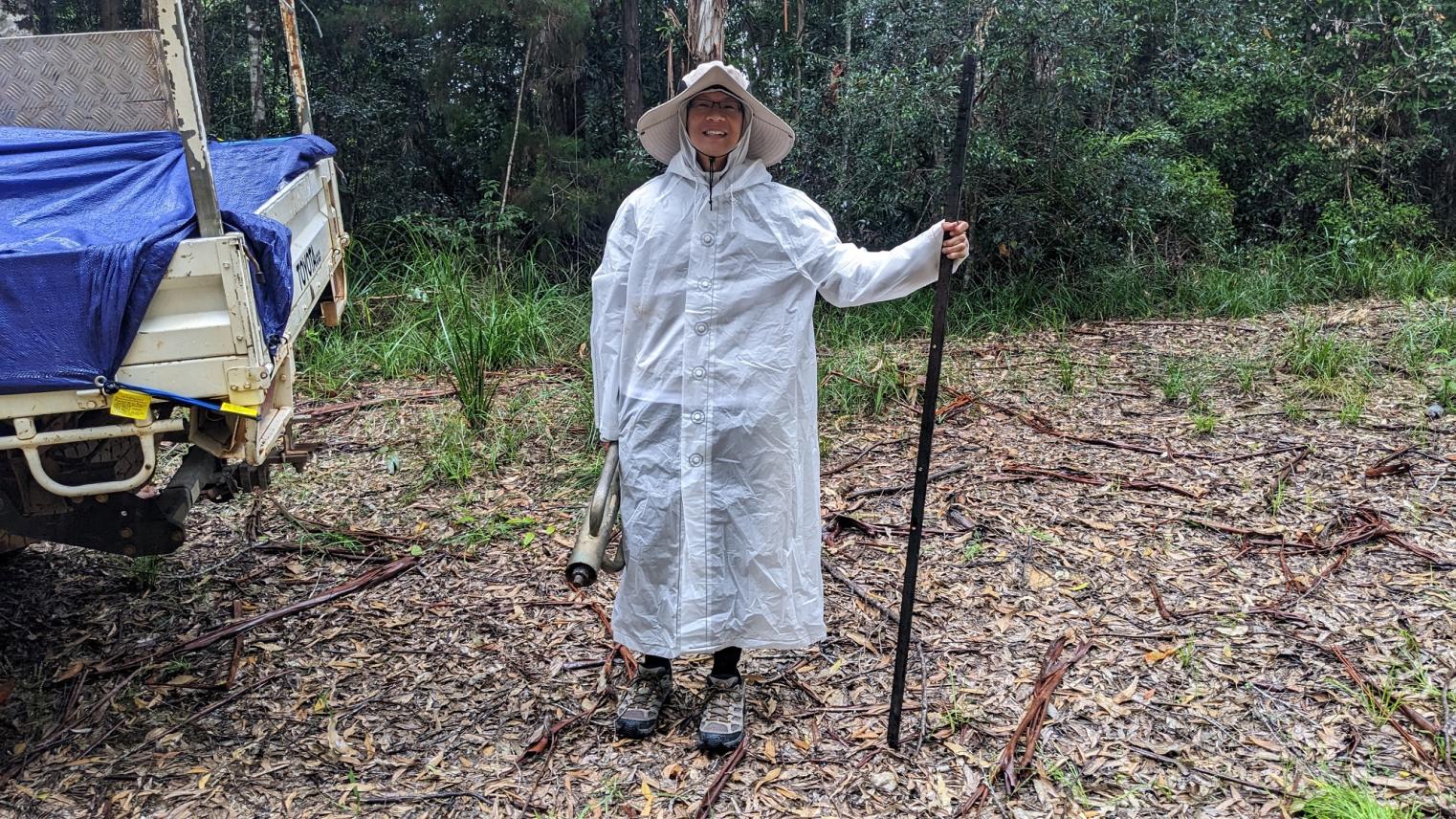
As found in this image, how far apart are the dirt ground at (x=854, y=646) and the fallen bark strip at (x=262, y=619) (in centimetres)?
3

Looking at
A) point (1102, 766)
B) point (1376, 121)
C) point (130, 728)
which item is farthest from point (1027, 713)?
point (1376, 121)

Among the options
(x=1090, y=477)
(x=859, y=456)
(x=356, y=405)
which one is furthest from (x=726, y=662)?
(x=356, y=405)

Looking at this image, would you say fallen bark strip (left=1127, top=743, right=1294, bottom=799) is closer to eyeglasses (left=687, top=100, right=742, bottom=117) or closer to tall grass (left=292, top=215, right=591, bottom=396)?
eyeglasses (left=687, top=100, right=742, bottom=117)

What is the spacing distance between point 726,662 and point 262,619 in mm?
1714

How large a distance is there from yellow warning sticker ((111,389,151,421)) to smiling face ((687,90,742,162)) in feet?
4.87

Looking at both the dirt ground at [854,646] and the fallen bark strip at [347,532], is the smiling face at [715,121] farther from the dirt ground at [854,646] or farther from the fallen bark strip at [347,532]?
the fallen bark strip at [347,532]

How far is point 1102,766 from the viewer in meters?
2.90

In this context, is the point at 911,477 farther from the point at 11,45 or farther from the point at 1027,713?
the point at 11,45

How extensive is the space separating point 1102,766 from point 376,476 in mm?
3415

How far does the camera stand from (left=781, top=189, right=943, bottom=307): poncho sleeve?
2.78 metres

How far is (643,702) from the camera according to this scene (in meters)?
3.10

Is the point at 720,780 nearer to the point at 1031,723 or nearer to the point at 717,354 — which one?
the point at 1031,723

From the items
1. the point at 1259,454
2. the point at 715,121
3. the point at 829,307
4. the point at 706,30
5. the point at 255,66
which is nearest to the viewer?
the point at 715,121

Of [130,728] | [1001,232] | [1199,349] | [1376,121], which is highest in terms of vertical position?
[1376,121]
